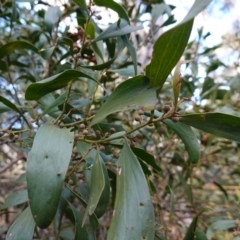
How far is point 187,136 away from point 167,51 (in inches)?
9.3

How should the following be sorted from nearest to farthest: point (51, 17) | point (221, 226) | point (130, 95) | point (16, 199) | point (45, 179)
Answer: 1. point (45, 179)
2. point (130, 95)
3. point (16, 199)
4. point (221, 226)
5. point (51, 17)

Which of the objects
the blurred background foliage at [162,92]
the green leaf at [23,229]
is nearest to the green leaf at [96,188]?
the green leaf at [23,229]

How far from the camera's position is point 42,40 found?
1.44 meters

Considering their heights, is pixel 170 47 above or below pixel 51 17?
below

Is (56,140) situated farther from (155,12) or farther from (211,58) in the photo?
(211,58)

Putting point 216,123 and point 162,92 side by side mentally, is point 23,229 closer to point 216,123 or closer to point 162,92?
point 216,123

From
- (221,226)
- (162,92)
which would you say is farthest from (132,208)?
(162,92)

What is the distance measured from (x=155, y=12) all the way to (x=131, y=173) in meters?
0.92

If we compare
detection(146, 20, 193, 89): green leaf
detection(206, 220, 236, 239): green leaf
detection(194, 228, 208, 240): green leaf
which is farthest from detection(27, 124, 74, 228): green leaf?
detection(206, 220, 236, 239): green leaf

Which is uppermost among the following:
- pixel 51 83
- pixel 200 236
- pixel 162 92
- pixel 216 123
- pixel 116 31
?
pixel 162 92

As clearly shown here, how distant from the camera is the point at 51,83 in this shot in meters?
0.70

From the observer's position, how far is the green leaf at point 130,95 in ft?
2.11

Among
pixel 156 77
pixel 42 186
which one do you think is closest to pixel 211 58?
pixel 156 77

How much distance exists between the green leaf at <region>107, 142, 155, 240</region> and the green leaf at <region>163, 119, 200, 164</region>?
130 millimetres
